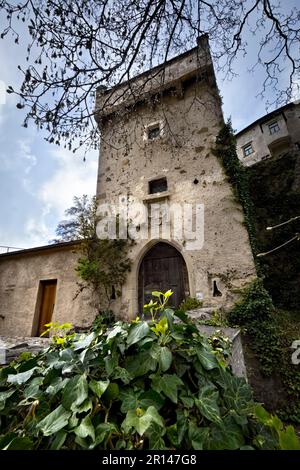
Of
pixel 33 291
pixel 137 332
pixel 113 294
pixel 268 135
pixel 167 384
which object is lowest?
pixel 167 384

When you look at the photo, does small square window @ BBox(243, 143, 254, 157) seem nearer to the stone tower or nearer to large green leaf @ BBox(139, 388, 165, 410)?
the stone tower

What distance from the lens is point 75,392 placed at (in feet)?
2.05

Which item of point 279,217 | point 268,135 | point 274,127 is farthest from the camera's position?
point 268,135

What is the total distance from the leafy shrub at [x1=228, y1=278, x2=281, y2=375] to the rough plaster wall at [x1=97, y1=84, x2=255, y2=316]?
27cm

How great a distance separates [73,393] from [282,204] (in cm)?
687

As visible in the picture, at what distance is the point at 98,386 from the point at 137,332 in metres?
0.20

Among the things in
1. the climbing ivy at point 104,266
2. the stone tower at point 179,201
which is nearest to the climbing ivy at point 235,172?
the stone tower at point 179,201

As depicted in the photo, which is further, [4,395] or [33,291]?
[33,291]

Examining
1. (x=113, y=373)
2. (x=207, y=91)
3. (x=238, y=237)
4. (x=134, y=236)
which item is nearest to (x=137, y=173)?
(x=134, y=236)

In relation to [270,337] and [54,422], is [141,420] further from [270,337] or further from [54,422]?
[270,337]

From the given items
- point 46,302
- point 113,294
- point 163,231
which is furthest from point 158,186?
point 46,302

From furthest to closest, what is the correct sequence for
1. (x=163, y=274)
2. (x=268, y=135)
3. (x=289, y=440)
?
(x=268, y=135) < (x=163, y=274) < (x=289, y=440)

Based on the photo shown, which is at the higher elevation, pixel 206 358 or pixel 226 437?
pixel 206 358

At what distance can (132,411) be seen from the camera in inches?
23.7
